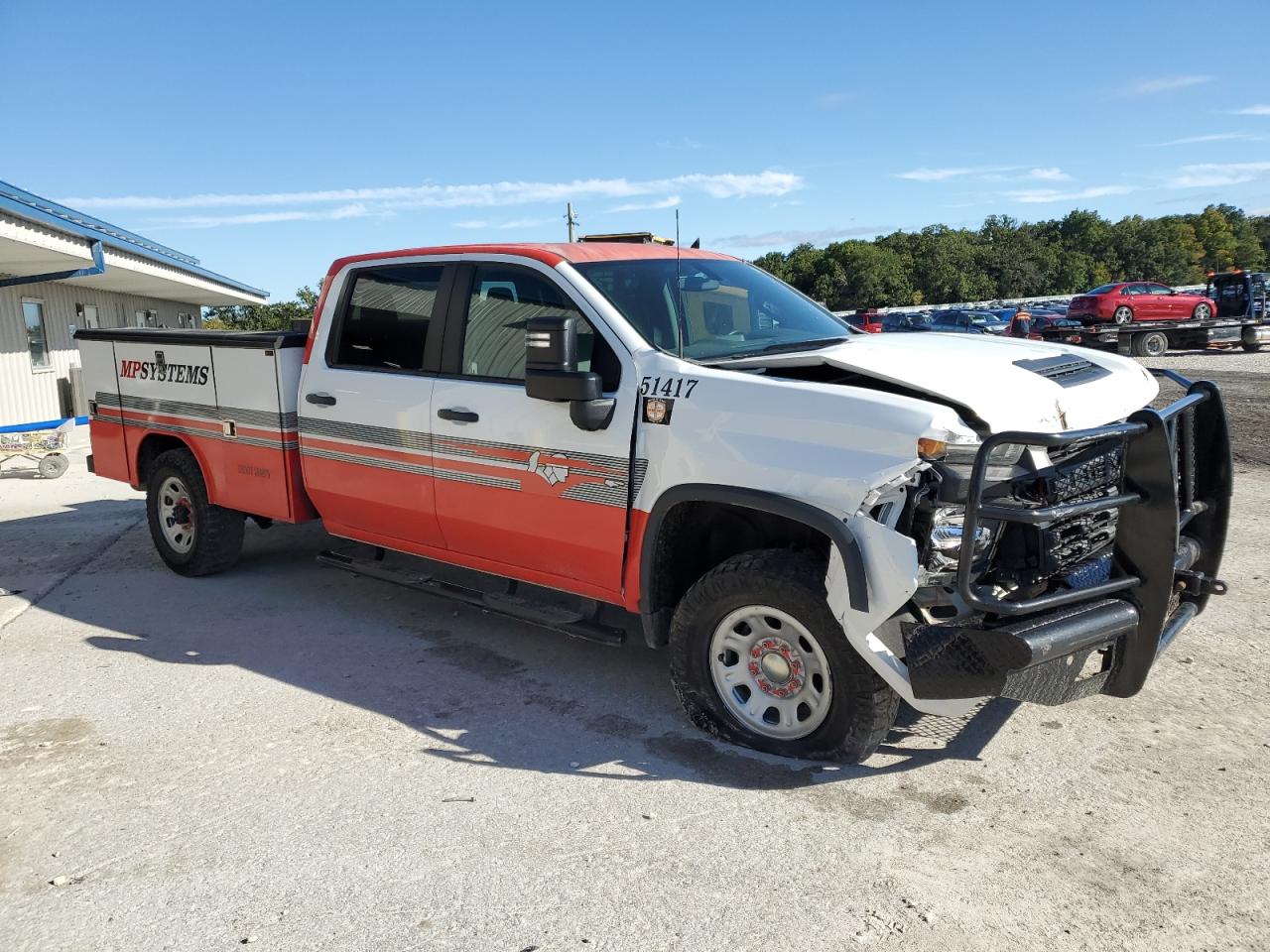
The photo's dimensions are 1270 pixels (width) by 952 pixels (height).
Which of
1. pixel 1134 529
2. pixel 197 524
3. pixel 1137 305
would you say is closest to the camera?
pixel 1134 529

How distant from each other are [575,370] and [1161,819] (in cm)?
273

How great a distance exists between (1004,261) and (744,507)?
79.4m

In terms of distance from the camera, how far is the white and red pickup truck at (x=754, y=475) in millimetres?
3482

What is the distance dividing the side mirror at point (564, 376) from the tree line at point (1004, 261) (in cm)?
6566

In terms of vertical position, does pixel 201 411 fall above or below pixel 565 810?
above

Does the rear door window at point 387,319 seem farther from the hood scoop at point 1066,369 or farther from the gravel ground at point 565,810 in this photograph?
the hood scoop at point 1066,369

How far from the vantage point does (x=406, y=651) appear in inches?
211

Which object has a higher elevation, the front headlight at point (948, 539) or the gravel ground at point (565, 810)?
the front headlight at point (948, 539)

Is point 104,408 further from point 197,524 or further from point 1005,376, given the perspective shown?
point 1005,376

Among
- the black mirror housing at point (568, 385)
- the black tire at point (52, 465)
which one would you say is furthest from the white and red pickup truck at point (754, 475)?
the black tire at point (52, 465)

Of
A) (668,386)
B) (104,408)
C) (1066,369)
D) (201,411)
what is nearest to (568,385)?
(668,386)

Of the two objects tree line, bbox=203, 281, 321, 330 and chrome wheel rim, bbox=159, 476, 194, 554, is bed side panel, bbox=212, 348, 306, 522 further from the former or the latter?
tree line, bbox=203, 281, 321, 330

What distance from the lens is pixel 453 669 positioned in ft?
16.6

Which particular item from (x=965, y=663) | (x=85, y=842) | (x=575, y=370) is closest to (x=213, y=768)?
(x=85, y=842)
